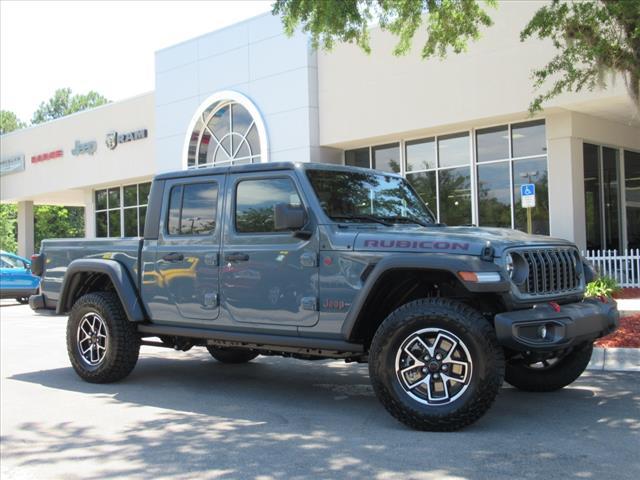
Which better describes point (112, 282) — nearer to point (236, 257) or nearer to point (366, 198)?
point (236, 257)

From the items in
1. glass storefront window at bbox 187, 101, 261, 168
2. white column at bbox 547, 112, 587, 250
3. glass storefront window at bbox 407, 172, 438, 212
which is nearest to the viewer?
white column at bbox 547, 112, 587, 250

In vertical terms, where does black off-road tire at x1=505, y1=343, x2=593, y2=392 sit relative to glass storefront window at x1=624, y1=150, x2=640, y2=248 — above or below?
below

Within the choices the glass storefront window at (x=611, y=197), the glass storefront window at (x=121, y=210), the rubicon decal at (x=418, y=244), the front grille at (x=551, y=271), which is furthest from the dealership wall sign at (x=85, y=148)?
the front grille at (x=551, y=271)

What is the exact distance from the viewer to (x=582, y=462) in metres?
4.32

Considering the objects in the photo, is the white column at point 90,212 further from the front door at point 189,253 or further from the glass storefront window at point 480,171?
the front door at point 189,253

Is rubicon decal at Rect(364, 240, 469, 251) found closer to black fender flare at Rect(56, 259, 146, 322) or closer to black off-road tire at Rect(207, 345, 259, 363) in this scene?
black fender flare at Rect(56, 259, 146, 322)

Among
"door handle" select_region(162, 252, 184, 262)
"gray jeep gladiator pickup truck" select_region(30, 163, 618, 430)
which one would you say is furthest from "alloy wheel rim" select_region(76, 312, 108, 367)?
"door handle" select_region(162, 252, 184, 262)

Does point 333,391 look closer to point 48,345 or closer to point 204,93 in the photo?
point 48,345

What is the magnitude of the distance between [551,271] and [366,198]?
5.83 feet

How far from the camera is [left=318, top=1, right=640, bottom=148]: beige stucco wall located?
53.3 ft

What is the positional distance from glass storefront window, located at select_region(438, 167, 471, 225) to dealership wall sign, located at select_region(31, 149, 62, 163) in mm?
19885

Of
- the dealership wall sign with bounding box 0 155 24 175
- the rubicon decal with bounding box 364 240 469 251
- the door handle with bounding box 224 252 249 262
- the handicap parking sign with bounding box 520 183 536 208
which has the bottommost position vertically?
the door handle with bounding box 224 252 249 262

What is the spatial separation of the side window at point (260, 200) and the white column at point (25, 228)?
3217 centimetres

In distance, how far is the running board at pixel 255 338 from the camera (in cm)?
563
